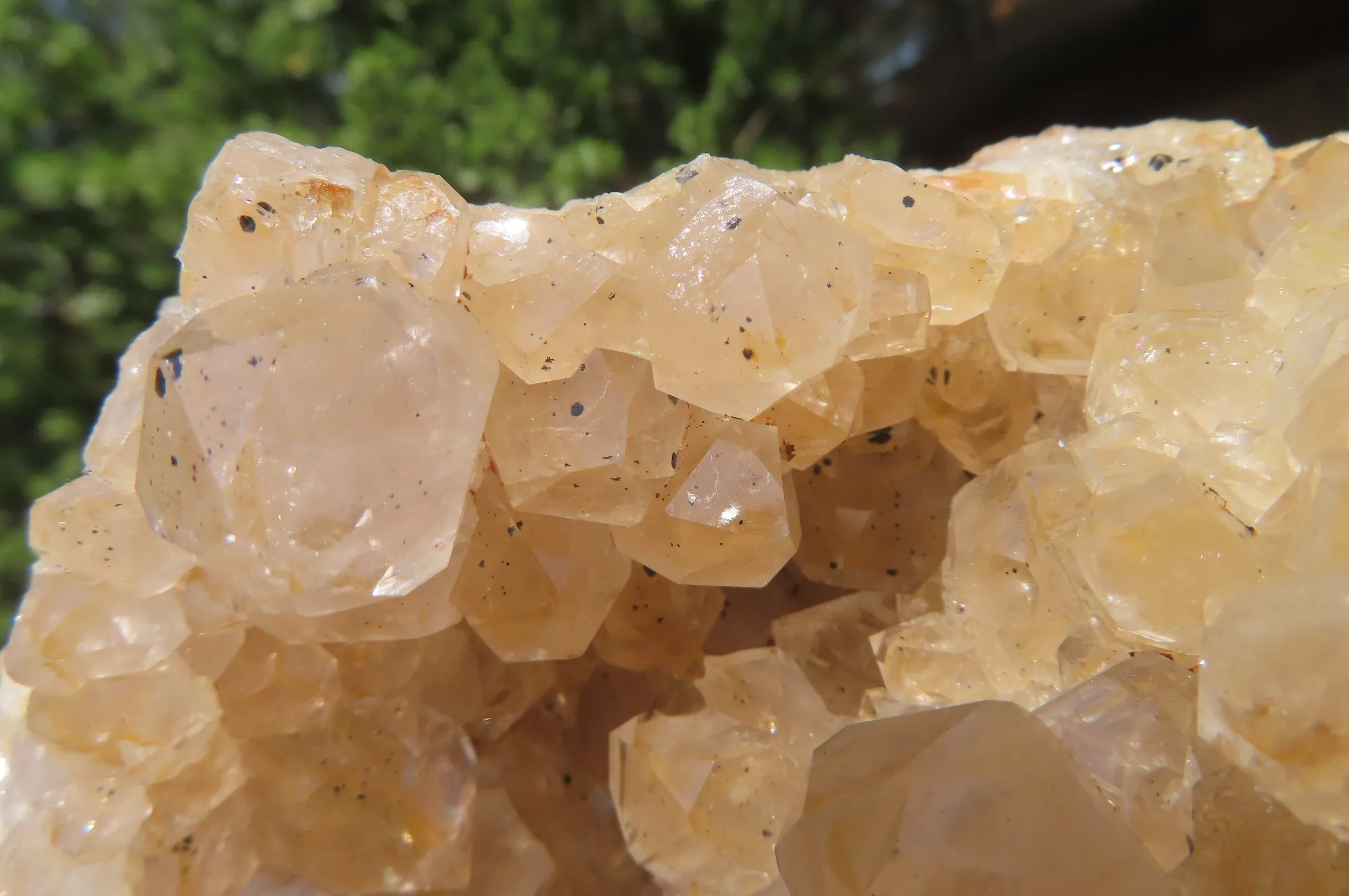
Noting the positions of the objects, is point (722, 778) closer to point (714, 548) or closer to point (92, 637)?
point (714, 548)

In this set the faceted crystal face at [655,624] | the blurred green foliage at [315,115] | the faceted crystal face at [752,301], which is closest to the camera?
the faceted crystal face at [752,301]

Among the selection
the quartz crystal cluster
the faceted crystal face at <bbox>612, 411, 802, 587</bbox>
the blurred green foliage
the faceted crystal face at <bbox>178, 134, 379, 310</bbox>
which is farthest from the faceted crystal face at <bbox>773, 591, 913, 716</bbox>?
the blurred green foliage

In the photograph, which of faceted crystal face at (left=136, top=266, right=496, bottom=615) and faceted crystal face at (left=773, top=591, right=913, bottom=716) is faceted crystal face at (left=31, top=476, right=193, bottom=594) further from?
faceted crystal face at (left=773, top=591, right=913, bottom=716)

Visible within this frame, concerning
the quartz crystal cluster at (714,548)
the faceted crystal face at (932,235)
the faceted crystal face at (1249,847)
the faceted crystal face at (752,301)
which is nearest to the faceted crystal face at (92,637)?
the quartz crystal cluster at (714,548)

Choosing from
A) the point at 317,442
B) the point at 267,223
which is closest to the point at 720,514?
the point at 317,442

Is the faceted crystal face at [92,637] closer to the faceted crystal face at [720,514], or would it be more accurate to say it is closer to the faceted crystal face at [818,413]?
the faceted crystal face at [720,514]

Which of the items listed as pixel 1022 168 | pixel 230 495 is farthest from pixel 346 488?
pixel 1022 168
